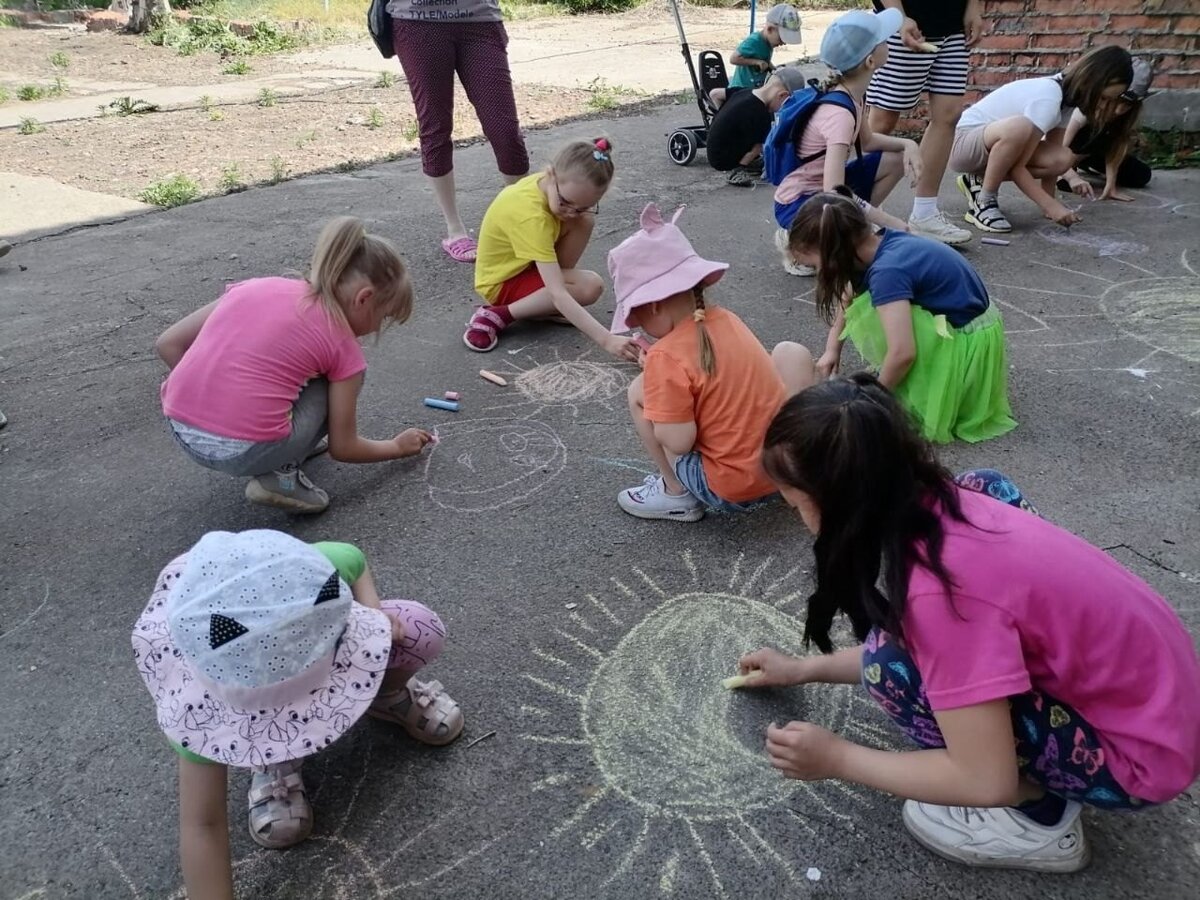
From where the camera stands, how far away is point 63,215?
5.01 meters

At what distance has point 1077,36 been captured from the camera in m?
5.36

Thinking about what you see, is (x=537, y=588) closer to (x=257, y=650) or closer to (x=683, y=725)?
(x=683, y=725)

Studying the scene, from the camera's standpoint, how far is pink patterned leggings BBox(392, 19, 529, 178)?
12.4ft

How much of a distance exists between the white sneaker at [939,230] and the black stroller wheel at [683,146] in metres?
1.85

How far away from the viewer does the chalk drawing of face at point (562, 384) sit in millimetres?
3014

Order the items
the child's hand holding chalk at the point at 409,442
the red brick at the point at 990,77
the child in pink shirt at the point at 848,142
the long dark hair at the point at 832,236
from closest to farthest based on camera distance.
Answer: the long dark hair at the point at 832,236 → the child's hand holding chalk at the point at 409,442 → the child in pink shirt at the point at 848,142 → the red brick at the point at 990,77

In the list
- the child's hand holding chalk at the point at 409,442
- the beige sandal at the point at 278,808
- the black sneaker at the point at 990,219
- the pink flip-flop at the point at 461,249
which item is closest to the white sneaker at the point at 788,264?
the black sneaker at the point at 990,219

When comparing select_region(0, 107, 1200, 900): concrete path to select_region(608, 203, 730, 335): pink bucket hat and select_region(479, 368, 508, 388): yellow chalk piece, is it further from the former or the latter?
select_region(608, 203, 730, 335): pink bucket hat

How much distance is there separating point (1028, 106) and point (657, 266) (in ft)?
10.2

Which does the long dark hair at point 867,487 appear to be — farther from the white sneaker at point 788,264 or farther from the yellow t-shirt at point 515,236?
the white sneaker at point 788,264

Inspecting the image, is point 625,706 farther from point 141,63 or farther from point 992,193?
point 141,63

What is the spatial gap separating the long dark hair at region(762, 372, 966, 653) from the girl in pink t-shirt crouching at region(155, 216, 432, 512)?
1420mm

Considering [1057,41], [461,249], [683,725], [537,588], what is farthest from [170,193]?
[1057,41]

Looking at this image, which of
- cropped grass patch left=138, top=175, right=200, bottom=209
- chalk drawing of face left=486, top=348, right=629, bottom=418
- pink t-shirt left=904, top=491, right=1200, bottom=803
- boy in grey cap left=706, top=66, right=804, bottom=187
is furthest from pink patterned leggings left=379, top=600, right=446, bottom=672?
cropped grass patch left=138, top=175, right=200, bottom=209
